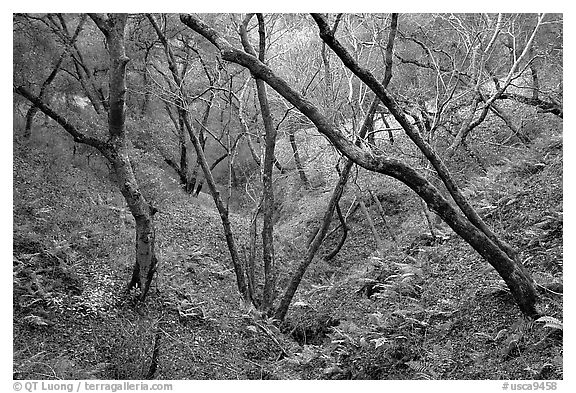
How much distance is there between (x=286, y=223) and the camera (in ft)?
59.0

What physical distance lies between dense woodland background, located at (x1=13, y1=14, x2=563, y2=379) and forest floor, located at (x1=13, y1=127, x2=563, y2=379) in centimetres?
3

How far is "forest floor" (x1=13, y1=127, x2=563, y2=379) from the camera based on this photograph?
593 cm

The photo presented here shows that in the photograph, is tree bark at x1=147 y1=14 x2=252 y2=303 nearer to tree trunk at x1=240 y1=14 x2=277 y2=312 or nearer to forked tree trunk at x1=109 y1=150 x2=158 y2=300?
tree trunk at x1=240 y1=14 x2=277 y2=312

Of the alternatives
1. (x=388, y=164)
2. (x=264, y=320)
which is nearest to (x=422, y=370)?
(x=388, y=164)

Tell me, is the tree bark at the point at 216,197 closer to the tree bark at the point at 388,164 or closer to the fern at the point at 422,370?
the tree bark at the point at 388,164

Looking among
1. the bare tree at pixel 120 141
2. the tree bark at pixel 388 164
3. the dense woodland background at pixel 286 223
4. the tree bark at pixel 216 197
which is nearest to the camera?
the tree bark at pixel 388 164

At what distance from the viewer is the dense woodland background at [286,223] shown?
588 centimetres

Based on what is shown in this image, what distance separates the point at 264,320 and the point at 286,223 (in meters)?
9.08

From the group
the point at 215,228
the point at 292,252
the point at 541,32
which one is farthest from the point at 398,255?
the point at 541,32

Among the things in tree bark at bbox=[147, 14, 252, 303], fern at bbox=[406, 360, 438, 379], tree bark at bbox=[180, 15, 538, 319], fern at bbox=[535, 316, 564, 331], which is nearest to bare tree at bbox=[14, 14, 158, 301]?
tree bark at bbox=[147, 14, 252, 303]

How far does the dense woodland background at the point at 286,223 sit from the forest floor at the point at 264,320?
3cm

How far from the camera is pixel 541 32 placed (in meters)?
12.8

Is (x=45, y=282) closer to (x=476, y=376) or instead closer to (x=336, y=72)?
(x=476, y=376)

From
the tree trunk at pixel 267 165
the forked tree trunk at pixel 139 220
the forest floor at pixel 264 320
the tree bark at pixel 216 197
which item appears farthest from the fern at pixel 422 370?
the tree bark at pixel 216 197
